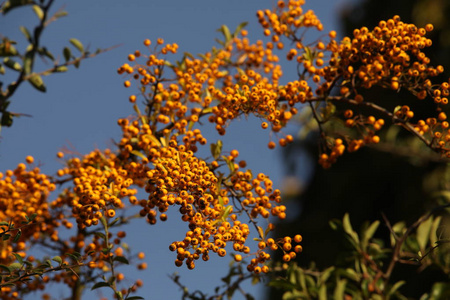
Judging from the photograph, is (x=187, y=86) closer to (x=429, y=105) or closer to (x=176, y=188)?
(x=176, y=188)

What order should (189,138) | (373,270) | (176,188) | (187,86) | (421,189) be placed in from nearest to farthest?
1. (373,270)
2. (176,188)
3. (189,138)
4. (187,86)
5. (421,189)

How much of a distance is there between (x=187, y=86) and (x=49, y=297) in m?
1.97

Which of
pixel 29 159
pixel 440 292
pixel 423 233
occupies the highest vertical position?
pixel 29 159

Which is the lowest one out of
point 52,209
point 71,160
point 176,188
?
point 176,188

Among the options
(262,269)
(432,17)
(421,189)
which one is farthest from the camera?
(432,17)

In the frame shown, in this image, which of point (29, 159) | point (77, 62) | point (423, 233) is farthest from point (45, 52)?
point (423, 233)

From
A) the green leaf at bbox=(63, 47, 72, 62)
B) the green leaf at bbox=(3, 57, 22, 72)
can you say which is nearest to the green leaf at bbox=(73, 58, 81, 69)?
the green leaf at bbox=(63, 47, 72, 62)

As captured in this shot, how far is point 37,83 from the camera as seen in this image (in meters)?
2.58

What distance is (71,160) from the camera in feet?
12.3

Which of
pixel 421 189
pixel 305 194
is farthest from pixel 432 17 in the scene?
pixel 305 194

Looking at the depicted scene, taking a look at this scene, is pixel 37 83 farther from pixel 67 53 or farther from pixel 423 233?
pixel 423 233

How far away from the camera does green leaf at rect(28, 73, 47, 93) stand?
8.36 ft

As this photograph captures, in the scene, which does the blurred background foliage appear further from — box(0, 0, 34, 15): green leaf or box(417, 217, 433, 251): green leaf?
box(0, 0, 34, 15): green leaf

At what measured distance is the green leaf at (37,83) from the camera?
8.36 feet
